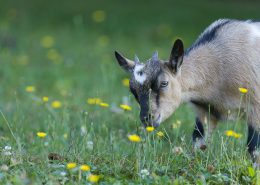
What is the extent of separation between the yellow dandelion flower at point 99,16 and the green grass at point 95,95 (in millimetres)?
124

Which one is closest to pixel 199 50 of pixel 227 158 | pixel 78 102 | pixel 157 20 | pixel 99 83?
pixel 227 158

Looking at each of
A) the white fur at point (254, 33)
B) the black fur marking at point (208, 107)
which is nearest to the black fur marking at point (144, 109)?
the black fur marking at point (208, 107)

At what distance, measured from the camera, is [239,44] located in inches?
241

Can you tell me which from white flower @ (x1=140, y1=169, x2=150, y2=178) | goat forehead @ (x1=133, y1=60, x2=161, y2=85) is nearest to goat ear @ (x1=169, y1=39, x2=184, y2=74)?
goat forehead @ (x1=133, y1=60, x2=161, y2=85)

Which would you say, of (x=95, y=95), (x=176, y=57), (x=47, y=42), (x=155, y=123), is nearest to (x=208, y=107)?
(x=176, y=57)

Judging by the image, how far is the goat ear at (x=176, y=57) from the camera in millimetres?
5676

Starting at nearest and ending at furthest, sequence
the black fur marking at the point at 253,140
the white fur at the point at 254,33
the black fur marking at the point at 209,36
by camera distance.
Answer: the black fur marking at the point at 253,140 → the white fur at the point at 254,33 → the black fur marking at the point at 209,36

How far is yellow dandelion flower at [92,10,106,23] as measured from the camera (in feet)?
49.9

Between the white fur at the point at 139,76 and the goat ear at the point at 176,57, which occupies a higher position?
the goat ear at the point at 176,57

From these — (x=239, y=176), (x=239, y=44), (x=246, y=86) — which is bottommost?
(x=239, y=176)

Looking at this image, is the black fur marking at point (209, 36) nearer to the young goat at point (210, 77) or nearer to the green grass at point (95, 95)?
the young goat at point (210, 77)

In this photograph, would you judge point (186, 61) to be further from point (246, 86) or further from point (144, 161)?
point (144, 161)

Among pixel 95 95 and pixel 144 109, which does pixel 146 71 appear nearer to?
pixel 144 109

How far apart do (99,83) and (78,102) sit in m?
1.75
